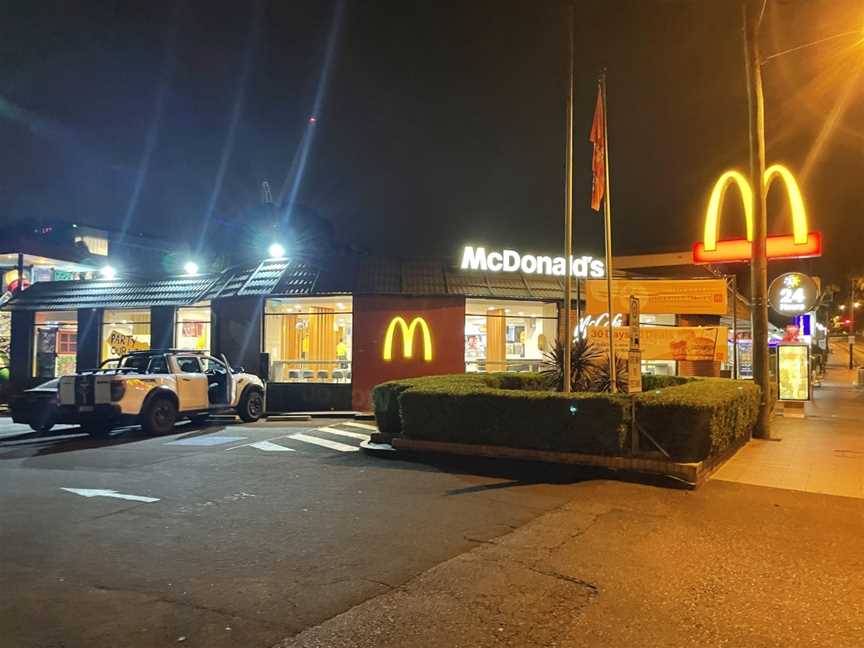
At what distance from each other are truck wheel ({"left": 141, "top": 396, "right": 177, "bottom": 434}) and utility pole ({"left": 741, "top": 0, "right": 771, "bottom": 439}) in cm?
1241

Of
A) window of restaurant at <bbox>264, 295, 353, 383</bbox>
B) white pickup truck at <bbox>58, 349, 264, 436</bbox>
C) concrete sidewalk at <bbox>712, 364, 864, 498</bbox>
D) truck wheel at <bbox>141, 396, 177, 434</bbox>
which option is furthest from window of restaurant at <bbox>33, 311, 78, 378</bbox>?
concrete sidewalk at <bbox>712, 364, 864, 498</bbox>

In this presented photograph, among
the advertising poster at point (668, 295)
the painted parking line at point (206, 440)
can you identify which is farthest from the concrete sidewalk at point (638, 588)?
the advertising poster at point (668, 295)

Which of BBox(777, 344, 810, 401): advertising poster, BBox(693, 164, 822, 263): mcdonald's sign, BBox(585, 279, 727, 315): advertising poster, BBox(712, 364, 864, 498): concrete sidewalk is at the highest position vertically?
BBox(693, 164, 822, 263): mcdonald's sign

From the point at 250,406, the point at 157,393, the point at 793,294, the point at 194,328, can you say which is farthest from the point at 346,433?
the point at 793,294

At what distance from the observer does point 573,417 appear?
9602 millimetres

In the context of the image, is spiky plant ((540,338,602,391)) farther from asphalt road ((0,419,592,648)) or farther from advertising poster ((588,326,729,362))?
advertising poster ((588,326,729,362))

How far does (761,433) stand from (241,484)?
9761 mm

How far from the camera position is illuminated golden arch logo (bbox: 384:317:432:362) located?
19.3 metres

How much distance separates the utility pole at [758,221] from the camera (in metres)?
12.5

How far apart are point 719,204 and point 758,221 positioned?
130 inches

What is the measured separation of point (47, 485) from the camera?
348 inches

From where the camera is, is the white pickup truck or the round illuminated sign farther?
the round illuminated sign

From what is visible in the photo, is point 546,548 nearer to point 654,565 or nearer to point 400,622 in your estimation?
point 654,565

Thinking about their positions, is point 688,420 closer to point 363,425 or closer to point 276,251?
point 363,425
